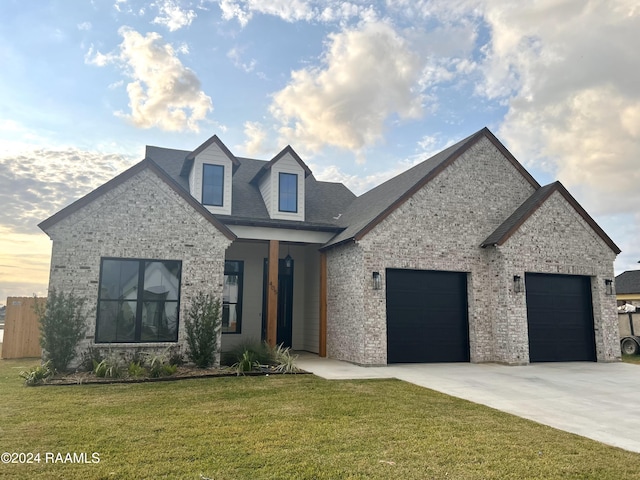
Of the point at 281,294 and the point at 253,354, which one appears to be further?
the point at 281,294

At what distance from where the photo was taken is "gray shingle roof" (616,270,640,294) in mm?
35094

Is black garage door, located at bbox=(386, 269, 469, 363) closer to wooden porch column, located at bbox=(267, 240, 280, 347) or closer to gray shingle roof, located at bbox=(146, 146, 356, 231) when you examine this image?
gray shingle roof, located at bbox=(146, 146, 356, 231)

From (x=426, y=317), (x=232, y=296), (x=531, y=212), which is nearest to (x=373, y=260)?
(x=426, y=317)

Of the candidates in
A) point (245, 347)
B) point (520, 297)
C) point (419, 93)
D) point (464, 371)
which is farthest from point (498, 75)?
point (245, 347)

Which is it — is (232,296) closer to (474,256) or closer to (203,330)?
(203,330)

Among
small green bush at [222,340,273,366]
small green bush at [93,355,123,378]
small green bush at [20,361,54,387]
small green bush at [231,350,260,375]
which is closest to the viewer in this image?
small green bush at [20,361,54,387]

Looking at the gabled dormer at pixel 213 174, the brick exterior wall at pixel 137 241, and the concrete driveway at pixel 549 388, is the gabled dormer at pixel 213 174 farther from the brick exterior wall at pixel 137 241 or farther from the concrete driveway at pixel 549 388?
the concrete driveway at pixel 549 388

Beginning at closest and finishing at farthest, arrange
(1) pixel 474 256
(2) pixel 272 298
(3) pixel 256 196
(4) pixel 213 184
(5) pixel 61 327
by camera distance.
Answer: (5) pixel 61 327 → (2) pixel 272 298 → (1) pixel 474 256 → (4) pixel 213 184 → (3) pixel 256 196

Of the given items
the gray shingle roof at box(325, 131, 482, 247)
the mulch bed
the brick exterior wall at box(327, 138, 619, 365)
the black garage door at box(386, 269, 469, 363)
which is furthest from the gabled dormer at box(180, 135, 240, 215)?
the black garage door at box(386, 269, 469, 363)

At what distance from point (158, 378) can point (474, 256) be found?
34.6 feet

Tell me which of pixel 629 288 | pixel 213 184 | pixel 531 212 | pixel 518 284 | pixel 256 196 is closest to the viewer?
pixel 518 284

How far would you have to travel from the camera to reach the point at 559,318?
15.4 meters

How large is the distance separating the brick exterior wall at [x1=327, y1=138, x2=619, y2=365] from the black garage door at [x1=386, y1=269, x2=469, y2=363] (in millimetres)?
354

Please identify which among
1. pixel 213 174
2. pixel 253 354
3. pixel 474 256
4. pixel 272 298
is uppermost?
pixel 213 174
